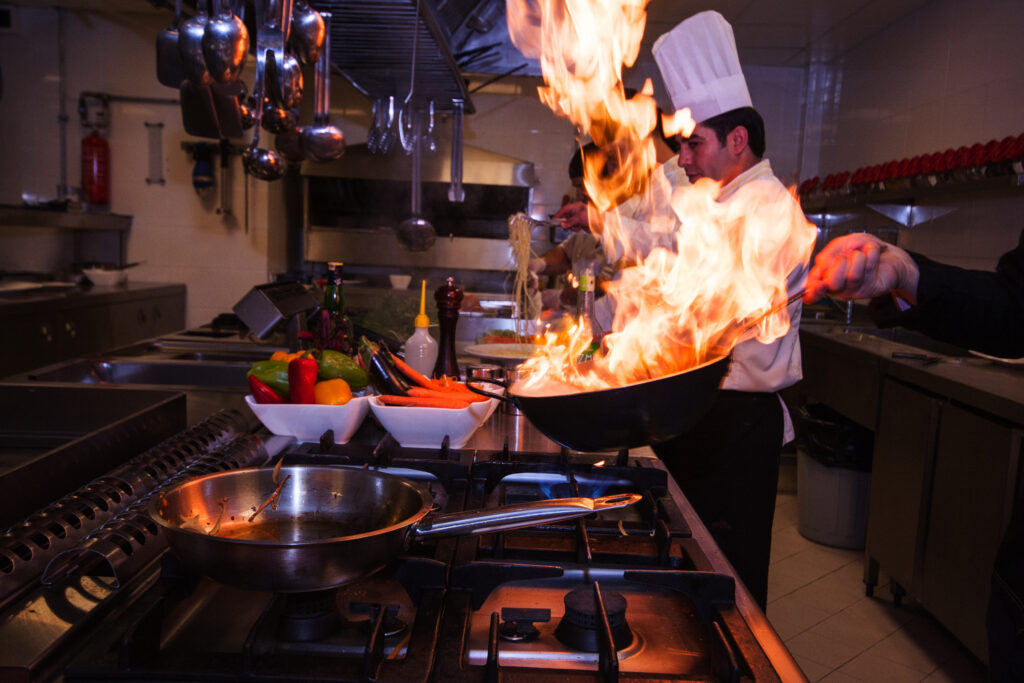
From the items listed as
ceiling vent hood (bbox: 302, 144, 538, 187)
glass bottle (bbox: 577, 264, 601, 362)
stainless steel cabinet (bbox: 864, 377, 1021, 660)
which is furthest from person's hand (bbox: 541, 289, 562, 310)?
ceiling vent hood (bbox: 302, 144, 538, 187)

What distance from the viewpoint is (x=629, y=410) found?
1015 millimetres

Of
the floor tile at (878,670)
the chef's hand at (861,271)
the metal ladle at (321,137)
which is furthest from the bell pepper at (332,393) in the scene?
the floor tile at (878,670)

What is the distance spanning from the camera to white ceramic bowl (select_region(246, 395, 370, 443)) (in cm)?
152

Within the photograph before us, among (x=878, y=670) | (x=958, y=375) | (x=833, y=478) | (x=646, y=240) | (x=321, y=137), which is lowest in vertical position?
(x=878, y=670)

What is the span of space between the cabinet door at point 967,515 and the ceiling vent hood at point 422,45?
7.18ft

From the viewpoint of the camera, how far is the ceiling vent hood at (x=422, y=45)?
226 cm

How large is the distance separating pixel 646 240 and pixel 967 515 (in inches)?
56.3

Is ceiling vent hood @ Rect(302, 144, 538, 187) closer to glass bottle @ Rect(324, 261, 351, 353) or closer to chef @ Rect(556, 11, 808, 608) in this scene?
chef @ Rect(556, 11, 808, 608)

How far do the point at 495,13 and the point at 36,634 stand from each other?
2966 millimetres

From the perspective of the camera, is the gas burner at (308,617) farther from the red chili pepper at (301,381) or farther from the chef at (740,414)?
the chef at (740,414)

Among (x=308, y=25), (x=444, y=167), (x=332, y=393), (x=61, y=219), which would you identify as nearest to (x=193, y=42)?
(x=308, y=25)

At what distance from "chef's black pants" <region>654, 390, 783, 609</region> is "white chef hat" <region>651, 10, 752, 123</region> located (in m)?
0.94

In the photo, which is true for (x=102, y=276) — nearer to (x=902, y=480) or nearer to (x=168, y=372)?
(x=168, y=372)

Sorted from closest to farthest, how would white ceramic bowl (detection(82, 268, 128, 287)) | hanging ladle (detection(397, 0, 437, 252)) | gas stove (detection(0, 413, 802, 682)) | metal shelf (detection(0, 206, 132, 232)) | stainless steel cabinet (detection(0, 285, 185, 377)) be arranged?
gas stove (detection(0, 413, 802, 682)), hanging ladle (detection(397, 0, 437, 252)), stainless steel cabinet (detection(0, 285, 185, 377)), metal shelf (detection(0, 206, 132, 232)), white ceramic bowl (detection(82, 268, 128, 287))
